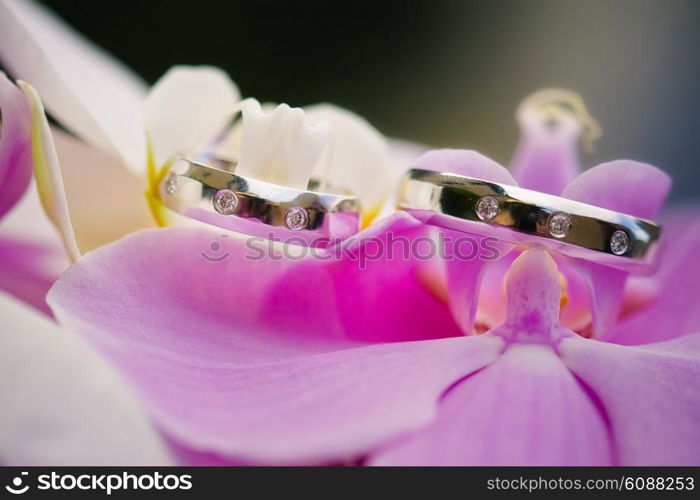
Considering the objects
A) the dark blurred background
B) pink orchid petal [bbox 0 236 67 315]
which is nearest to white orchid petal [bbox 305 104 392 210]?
pink orchid petal [bbox 0 236 67 315]

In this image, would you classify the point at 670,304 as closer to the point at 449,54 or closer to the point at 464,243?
the point at 464,243

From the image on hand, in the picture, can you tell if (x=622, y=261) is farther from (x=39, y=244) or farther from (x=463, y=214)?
(x=39, y=244)

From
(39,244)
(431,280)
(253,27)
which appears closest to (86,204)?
(39,244)

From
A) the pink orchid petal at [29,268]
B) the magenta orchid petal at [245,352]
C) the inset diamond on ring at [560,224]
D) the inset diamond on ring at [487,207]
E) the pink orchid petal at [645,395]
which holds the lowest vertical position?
the pink orchid petal at [29,268]

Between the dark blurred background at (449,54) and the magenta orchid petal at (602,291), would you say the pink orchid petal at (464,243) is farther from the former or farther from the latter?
the dark blurred background at (449,54)

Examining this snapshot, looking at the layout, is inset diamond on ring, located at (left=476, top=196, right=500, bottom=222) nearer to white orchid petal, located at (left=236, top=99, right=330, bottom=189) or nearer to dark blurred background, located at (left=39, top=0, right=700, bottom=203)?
white orchid petal, located at (left=236, top=99, right=330, bottom=189)

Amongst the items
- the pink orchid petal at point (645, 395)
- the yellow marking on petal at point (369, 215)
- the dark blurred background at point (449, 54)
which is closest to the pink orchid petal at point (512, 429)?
the pink orchid petal at point (645, 395)
